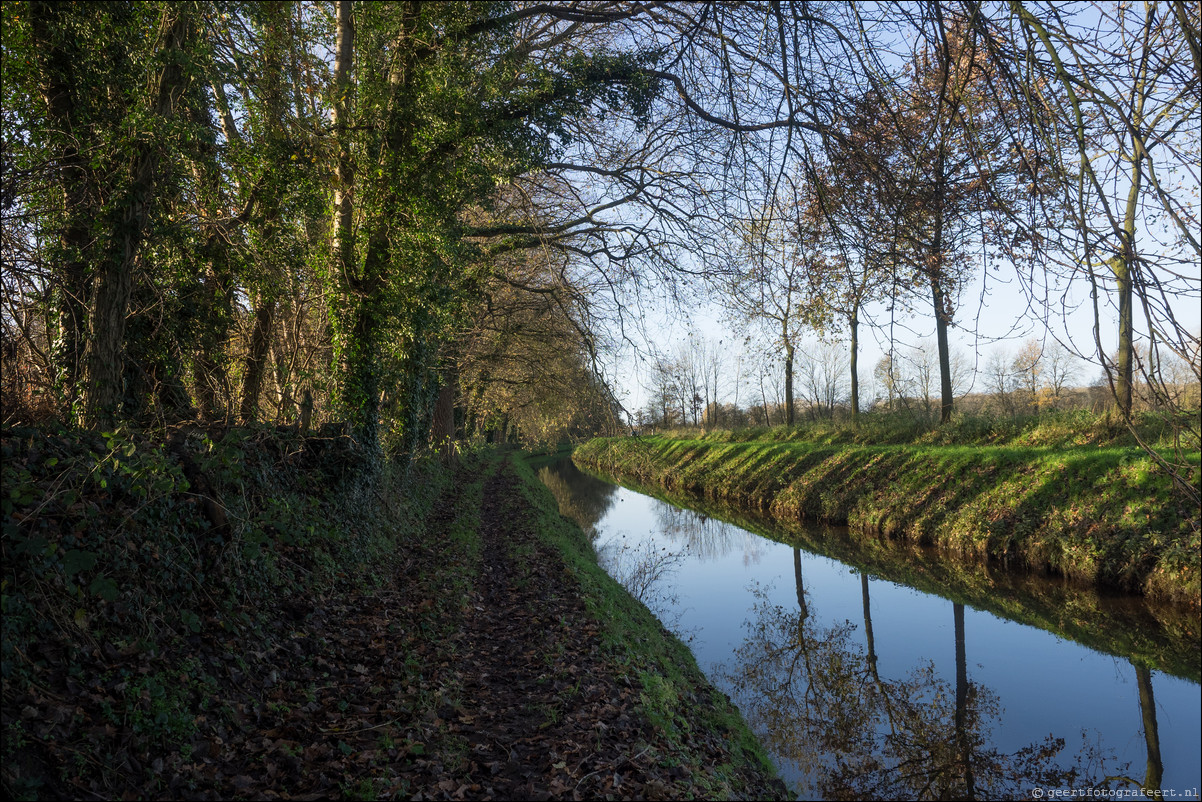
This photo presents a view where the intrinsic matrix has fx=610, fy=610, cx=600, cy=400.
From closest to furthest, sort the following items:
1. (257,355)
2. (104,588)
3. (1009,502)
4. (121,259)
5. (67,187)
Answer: (104,588) < (67,187) < (121,259) < (257,355) < (1009,502)

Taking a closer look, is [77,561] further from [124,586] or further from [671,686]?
[671,686]

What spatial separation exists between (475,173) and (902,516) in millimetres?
12563

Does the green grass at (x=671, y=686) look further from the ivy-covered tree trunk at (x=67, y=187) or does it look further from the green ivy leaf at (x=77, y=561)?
the ivy-covered tree trunk at (x=67, y=187)

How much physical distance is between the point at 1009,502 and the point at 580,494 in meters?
20.6

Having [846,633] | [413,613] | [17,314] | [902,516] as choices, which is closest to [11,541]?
[17,314]

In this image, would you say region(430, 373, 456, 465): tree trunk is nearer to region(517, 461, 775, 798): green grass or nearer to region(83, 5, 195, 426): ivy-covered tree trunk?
region(517, 461, 775, 798): green grass

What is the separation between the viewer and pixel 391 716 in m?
5.02

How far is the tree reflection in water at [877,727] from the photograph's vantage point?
226 inches

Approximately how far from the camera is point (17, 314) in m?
5.37

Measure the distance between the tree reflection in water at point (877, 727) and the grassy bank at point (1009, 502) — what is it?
2838 millimetres

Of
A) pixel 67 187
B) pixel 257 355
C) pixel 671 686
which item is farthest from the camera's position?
pixel 257 355

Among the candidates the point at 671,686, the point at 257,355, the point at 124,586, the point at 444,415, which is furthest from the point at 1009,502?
the point at 444,415

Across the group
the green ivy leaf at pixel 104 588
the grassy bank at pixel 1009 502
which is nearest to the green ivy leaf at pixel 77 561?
the green ivy leaf at pixel 104 588

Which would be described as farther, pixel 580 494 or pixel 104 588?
pixel 580 494
